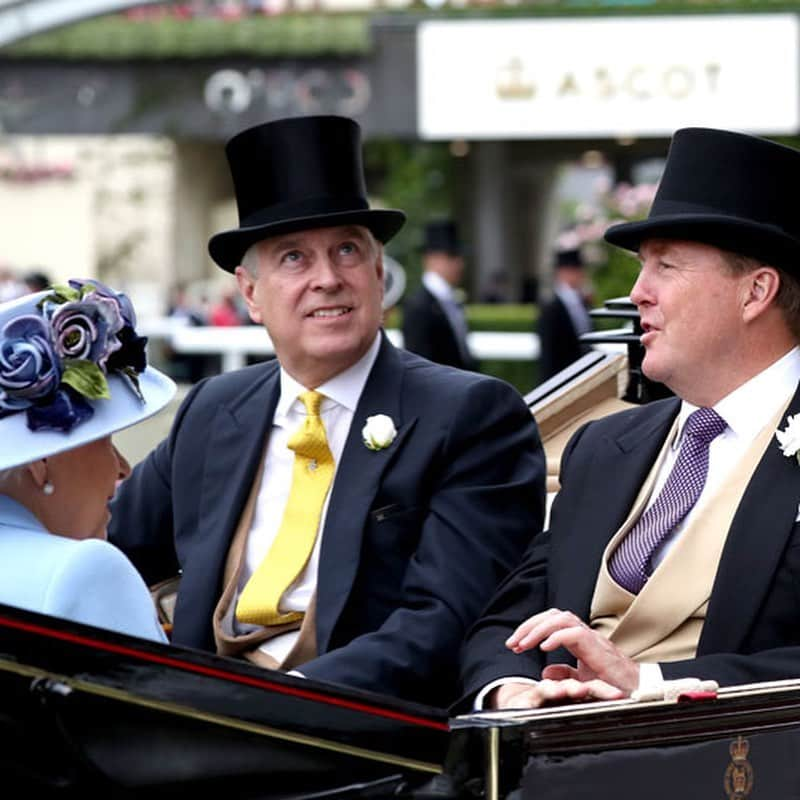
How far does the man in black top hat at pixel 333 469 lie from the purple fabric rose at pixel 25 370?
0.97m

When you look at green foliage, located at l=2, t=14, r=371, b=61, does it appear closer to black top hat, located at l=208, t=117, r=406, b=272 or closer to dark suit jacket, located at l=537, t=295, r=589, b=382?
dark suit jacket, located at l=537, t=295, r=589, b=382

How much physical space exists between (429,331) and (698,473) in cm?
769

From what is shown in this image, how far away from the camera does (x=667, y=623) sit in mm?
2959

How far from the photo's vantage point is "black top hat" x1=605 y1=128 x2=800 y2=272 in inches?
118

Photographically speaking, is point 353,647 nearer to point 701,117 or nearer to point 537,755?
point 537,755

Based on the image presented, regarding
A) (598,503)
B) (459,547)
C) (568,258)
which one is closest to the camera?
(598,503)

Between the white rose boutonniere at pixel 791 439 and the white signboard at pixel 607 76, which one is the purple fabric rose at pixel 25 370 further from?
the white signboard at pixel 607 76

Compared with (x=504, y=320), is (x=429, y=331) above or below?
below

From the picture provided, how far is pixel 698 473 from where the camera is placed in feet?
10.0

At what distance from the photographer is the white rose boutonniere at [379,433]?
11.3ft

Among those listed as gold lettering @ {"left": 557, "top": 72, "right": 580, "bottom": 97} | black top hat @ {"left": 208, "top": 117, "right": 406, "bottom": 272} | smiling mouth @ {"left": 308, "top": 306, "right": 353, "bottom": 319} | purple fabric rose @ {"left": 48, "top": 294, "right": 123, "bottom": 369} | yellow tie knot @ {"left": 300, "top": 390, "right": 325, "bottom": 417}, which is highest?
gold lettering @ {"left": 557, "top": 72, "right": 580, "bottom": 97}

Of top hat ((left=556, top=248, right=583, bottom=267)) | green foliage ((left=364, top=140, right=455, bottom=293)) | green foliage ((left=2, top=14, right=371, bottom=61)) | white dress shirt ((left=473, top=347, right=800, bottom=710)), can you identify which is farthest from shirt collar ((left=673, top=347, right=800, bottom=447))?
green foliage ((left=2, top=14, right=371, bottom=61))

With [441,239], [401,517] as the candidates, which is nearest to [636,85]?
[441,239]

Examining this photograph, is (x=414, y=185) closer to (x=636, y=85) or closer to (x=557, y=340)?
(x=636, y=85)
